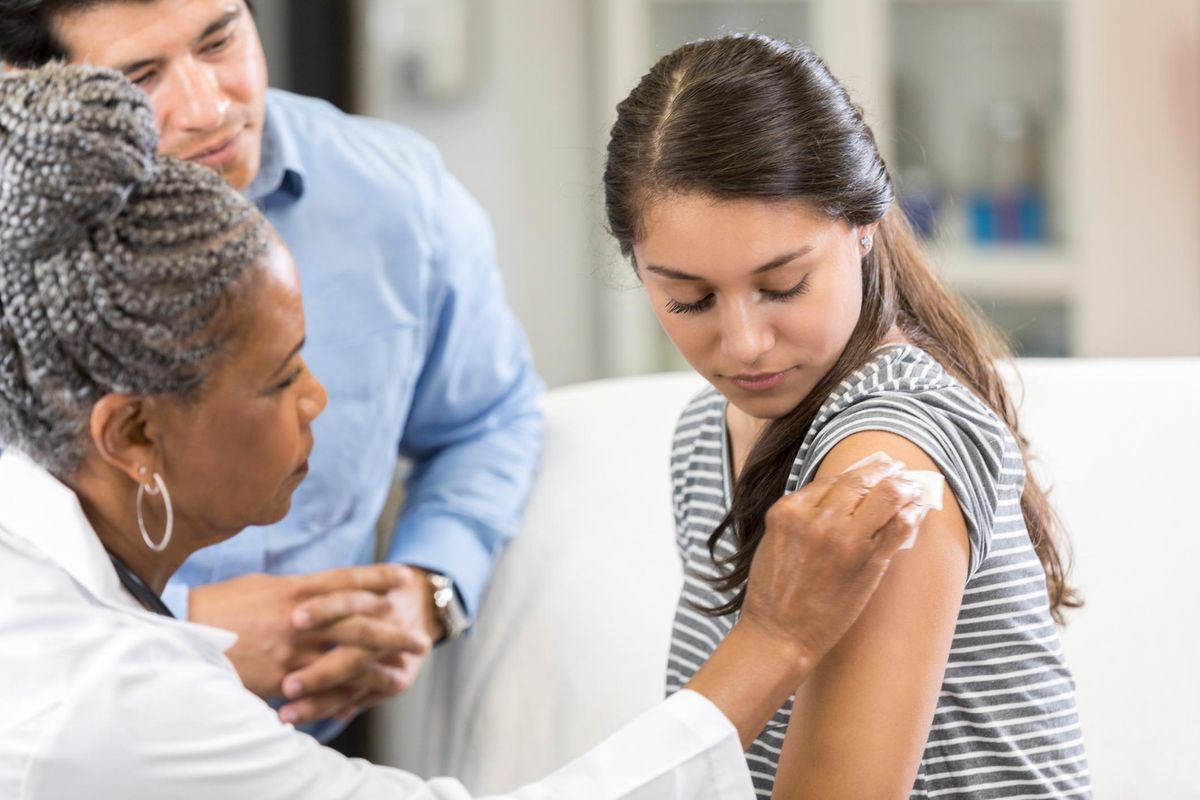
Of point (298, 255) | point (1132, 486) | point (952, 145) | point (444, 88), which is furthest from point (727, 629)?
point (952, 145)

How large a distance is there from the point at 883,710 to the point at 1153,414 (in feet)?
2.37

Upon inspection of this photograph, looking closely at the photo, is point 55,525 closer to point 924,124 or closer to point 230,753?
point 230,753

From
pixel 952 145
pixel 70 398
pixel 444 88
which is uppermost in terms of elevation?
pixel 70 398

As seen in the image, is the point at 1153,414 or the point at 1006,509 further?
the point at 1153,414

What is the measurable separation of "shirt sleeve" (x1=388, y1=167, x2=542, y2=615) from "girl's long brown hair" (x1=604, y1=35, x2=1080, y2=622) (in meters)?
0.55

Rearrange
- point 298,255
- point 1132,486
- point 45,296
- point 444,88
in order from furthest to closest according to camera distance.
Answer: point 444,88 → point 298,255 → point 1132,486 → point 45,296

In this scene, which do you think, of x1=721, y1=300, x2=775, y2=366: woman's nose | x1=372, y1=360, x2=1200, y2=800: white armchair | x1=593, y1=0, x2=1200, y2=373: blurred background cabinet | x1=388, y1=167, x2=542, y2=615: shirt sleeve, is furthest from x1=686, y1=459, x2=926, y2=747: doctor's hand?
x1=593, y1=0, x2=1200, y2=373: blurred background cabinet

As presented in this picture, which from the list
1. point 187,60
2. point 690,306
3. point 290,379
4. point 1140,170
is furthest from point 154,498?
point 1140,170

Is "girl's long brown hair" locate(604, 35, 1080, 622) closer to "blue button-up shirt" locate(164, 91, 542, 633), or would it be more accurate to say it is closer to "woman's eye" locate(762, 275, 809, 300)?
"woman's eye" locate(762, 275, 809, 300)

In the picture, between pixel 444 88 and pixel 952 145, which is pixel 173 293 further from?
pixel 952 145

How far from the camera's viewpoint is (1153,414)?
4.92 feet

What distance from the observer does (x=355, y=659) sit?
1496 mm

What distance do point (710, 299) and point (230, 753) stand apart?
0.46m

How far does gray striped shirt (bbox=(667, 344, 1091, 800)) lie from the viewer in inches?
38.2
